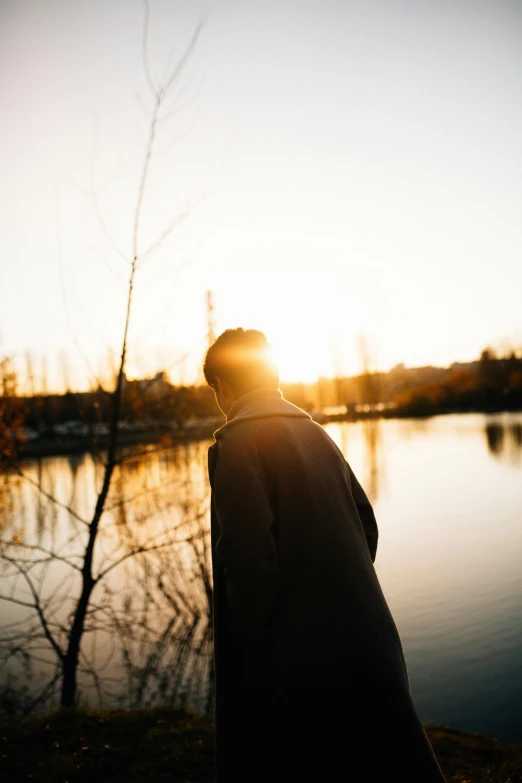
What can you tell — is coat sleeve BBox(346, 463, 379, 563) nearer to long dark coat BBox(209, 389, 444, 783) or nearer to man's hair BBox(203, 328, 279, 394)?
long dark coat BBox(209, 389, 444, 783)

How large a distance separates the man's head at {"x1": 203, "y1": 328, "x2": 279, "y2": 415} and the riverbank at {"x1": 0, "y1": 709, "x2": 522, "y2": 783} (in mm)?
2536

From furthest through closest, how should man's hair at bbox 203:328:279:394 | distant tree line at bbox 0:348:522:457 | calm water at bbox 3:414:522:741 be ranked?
calm water at bbox 3:414:522:741
distant tree line at bbox 0:348:522:457
man's hair at bbox 203:328:279:394

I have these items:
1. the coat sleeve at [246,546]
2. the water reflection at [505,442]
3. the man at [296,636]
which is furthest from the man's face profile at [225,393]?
the water reflection at [505,442]

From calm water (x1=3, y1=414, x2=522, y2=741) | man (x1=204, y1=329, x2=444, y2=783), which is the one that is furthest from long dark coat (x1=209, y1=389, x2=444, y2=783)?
calm water (x1=3, y1=414, x2=522, y2=741)

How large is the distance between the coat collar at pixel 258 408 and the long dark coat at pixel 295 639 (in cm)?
3

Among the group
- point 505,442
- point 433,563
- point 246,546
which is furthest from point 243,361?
point 505,442

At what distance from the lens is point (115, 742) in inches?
148

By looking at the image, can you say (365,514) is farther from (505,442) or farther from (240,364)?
(505,442)

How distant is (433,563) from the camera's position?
9727 millimetres

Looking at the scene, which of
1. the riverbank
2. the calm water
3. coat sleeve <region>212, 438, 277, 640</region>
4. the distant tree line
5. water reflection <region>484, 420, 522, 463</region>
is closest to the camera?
coat sleeve <region>212, 438, 277, 640</region>

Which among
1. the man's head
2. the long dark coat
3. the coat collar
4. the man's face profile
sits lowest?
the long dark coat

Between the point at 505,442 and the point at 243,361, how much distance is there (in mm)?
26242

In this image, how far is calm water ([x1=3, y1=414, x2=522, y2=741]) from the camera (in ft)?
18.1

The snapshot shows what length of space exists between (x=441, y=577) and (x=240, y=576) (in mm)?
8321
